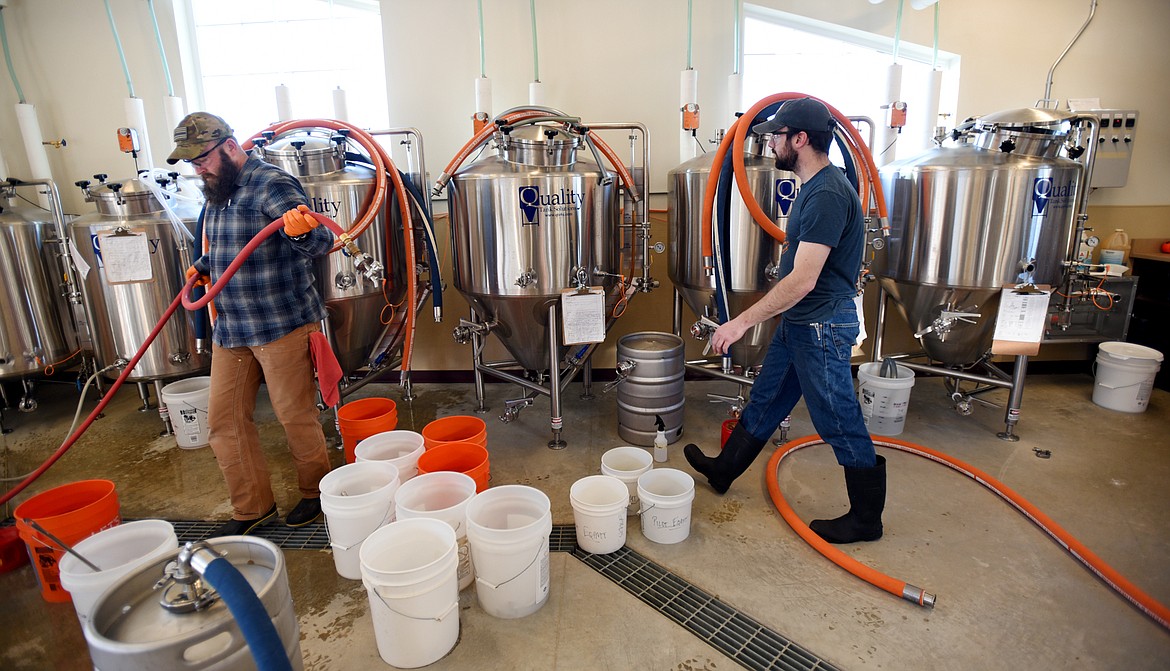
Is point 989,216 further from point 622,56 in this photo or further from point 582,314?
point 622,56

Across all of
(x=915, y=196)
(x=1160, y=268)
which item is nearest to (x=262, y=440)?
(x=915, y=196)

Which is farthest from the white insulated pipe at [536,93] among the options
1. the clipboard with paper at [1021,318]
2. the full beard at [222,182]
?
the clipboard with paper at [1021,318]

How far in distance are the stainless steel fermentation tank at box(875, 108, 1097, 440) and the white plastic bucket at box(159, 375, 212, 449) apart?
145 inches

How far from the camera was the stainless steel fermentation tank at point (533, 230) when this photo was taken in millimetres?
2629

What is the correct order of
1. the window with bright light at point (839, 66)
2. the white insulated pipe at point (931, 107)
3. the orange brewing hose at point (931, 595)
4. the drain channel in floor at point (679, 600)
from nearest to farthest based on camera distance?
the drain channel in floor at point (679, 600)
the orange brewing hose at point (931, 595)
the white insulated pipe at point (931, 107)
the window with bright light at point (839, 66)

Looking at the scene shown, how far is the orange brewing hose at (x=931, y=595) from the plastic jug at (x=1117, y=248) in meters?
2.01

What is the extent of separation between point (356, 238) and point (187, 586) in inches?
81.5

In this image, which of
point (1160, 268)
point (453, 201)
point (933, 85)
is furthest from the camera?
point (1160, 268)

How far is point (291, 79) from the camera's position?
3.74m

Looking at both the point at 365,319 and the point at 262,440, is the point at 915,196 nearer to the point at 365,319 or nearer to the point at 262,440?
the point at 365,319

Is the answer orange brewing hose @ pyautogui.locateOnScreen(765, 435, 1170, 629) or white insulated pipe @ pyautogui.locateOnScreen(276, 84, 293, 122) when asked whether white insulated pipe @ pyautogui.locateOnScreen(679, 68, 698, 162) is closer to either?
orange brewing hose @ pyautogui.locateOnScreen(765, 435, 1170, 629)

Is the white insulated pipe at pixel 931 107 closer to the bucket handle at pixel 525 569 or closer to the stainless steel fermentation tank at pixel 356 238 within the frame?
the stainless steel fermentation tank at pixel 356 238

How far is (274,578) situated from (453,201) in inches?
84.0

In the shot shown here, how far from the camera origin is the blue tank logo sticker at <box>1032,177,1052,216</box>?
2.60 metres
